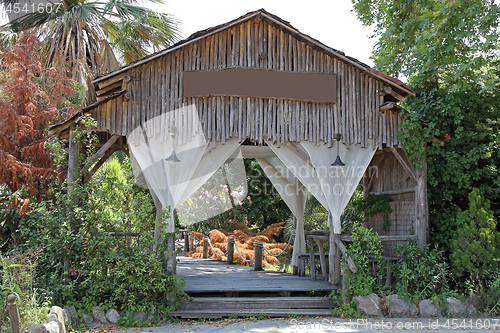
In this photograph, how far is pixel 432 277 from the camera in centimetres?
739

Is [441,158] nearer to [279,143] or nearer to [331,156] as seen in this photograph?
[331,156]

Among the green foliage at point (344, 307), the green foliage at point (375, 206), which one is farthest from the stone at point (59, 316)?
the green foliage at point (375, 206)

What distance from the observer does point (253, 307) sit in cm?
741

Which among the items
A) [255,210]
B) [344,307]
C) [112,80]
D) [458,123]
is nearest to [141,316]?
[344,307]

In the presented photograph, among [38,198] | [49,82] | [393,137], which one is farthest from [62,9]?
[393,137]

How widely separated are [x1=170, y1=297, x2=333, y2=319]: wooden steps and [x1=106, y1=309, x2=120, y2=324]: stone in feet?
2.78

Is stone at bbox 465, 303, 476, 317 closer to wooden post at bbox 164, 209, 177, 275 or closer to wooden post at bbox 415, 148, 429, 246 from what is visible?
wooden post at bbox 415, 148, 429, 246

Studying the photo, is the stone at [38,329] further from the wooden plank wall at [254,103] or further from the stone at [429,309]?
the stone at [429,309]

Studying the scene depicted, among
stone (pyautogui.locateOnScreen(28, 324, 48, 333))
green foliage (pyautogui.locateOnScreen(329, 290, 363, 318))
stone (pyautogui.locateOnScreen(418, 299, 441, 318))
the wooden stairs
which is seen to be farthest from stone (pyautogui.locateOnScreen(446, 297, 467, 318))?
stone (pyautogui.locateOnScreen(28, 324, 48, 333))

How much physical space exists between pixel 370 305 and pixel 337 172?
2.33m

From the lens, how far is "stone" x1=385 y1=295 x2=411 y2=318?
7.21 metres

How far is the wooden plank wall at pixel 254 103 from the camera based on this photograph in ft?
24.8

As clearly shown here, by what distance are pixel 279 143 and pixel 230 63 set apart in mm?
1674

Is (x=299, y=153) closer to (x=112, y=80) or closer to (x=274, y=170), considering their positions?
(x=274, y=170)
